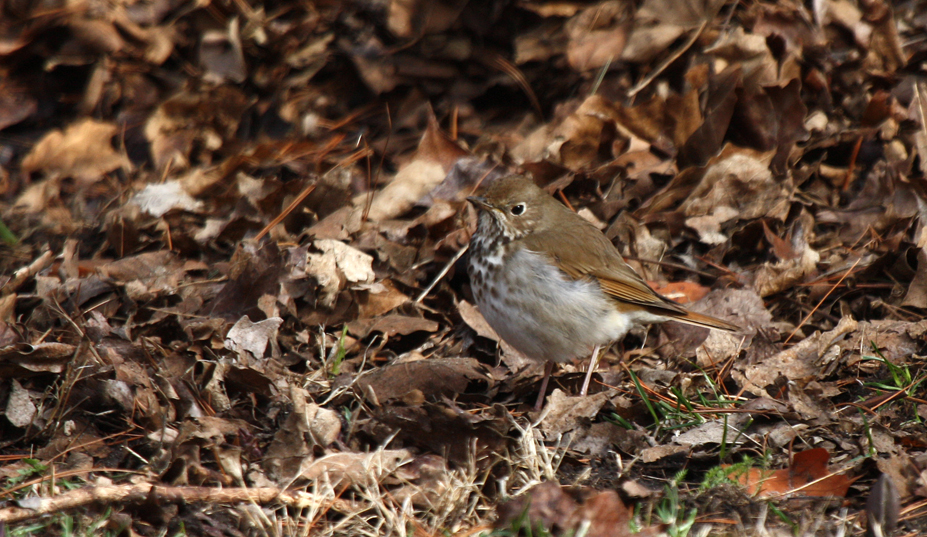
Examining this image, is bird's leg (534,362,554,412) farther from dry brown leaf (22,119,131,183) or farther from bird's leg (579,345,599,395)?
dry brown leaf (22,119,131,183)

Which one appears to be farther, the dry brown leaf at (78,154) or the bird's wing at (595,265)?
the dry brown leaf at (78,154)

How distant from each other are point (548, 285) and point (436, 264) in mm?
832

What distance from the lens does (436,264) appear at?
4.72 metres

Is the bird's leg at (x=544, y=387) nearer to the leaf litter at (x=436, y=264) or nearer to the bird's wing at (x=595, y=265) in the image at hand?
the leaf litter at (x=436, y=264)

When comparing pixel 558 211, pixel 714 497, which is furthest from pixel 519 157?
pixel 714 497

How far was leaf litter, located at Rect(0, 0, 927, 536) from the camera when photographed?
9.87ft

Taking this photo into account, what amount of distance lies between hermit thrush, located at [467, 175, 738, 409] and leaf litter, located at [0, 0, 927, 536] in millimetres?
243

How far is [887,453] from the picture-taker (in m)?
3.07

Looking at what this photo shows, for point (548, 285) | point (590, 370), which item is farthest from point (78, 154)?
point (590, 370)

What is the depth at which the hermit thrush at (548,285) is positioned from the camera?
13.3ft

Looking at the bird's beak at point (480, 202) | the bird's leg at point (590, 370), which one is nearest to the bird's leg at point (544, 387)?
the bird's leg at point (590, 370)

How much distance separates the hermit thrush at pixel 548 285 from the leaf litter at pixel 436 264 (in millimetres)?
243

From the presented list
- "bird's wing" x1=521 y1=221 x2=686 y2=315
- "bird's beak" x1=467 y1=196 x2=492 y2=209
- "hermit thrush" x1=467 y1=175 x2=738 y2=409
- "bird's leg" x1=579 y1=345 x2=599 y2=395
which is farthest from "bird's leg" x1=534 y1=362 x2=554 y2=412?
"bird's beak" x1=467 y1=196 x2=492 y2=209

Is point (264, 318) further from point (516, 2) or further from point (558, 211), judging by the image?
point (516, 2)
